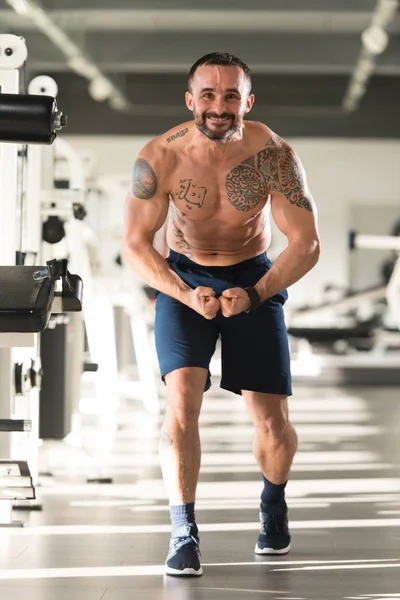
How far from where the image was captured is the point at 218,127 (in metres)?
2.84

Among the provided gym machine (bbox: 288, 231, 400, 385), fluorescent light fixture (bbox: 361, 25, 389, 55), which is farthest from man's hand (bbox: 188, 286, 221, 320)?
fluorescent light fixture (bbox: 361, 25, 389, 55)

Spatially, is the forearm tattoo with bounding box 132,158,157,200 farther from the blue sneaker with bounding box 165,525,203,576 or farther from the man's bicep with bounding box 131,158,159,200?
the blue sneaker with bounding box 165,525,203,576

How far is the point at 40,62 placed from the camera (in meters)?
12.9

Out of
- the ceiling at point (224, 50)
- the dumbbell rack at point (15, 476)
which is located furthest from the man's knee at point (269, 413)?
the ceiling at point (224, 50)

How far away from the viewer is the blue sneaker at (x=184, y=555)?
278 centimetres

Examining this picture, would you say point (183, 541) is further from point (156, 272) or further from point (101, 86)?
point (101, 86)

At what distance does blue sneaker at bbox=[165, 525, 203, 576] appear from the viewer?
278 cm

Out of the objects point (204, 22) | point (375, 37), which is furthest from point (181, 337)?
point (204, 22)

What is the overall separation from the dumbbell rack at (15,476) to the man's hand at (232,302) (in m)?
0.78

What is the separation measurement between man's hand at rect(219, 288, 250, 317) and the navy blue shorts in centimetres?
16

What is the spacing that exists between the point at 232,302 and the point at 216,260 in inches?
9.8

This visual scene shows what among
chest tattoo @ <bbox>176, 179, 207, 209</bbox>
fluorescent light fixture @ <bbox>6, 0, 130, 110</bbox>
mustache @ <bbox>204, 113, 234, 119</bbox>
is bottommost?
chest tattoo @ <bbox>176, 179, 207, 209</bbox>

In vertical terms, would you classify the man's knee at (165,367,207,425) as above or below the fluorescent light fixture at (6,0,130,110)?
below

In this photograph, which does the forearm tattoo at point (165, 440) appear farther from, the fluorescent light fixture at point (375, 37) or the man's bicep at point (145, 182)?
the fluorescent light fixture at point (375, 37)
